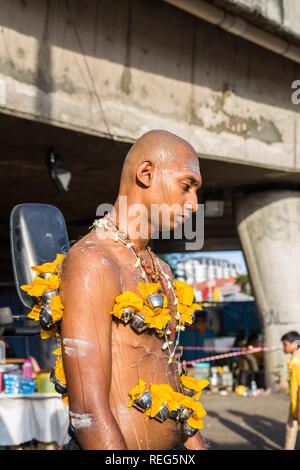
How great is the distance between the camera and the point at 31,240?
231 centimetres

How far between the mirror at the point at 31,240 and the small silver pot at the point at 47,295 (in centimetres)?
27

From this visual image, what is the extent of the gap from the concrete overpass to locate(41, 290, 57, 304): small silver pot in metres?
4.45

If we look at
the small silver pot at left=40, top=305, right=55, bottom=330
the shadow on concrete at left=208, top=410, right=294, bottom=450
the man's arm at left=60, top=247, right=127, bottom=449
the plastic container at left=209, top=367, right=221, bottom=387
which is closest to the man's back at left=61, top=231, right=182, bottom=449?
the man's arm at left=60, top=247, right=127, bottom=449

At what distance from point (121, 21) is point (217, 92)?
2.03 meters

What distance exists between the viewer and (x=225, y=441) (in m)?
7.71

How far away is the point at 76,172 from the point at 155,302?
7.77m

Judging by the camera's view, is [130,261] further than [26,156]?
No

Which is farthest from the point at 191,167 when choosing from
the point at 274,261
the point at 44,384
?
the point at 274,261

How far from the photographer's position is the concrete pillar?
1083 centimetres

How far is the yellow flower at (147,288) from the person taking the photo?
6.59ft

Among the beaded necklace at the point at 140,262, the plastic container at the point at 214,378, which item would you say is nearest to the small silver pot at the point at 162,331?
the beaded necklace at the point at 140,262

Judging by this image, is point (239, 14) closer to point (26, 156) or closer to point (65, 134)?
point (65, 134)

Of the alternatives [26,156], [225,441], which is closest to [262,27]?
[26,156]

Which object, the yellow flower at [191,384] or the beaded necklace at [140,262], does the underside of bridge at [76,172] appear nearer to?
the beaded necklace at [140,262]
